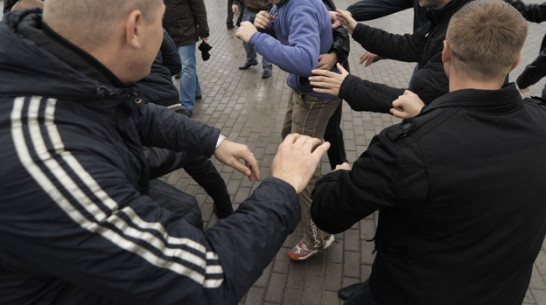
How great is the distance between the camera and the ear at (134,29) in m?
1.14

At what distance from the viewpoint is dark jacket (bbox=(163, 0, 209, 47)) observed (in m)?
4.98

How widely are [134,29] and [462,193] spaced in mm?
1238

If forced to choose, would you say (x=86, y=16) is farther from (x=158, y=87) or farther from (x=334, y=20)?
(x=334, y=20)

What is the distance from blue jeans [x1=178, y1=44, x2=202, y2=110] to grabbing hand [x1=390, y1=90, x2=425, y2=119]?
13.1 feet

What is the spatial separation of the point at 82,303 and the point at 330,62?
231cm

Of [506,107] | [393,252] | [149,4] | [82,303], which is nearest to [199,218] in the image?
[82,303]

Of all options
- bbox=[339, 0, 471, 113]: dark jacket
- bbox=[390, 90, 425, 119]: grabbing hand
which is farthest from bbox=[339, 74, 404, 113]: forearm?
bbox=[390, 90, 425, 119]: grabbing hand

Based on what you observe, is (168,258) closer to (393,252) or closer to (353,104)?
(393,252)

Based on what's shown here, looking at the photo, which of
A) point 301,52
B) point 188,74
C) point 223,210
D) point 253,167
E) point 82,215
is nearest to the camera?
point 82,215

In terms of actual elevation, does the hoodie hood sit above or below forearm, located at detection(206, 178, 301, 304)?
above

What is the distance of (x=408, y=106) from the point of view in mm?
2012

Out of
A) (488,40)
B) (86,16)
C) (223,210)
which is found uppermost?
(86,16)

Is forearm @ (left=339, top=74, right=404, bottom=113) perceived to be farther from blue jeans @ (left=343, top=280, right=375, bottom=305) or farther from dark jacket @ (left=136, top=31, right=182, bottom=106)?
dark jacket @ (left=136, top=31, right=182, bottom=106)

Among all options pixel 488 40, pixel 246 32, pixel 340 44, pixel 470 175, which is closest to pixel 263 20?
pixel 246 32
